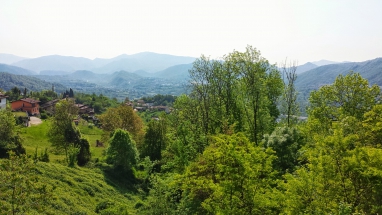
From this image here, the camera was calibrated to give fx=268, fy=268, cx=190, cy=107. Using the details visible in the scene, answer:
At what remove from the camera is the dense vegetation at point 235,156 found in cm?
1336

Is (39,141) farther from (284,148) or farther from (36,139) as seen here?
(284,148)

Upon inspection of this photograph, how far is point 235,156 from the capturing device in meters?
Result: 14.8

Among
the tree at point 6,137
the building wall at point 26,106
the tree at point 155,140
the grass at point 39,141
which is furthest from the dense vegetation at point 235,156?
the building wall at point 26,106

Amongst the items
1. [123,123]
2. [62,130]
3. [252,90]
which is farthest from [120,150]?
[252,90]

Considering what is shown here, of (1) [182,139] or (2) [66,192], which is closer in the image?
(2) [66,192]

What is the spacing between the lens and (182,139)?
32.9 m

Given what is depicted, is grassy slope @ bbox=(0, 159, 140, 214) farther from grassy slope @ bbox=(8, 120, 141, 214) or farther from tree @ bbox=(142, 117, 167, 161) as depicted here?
tree @ bbox=(142, 117, 167, 161)

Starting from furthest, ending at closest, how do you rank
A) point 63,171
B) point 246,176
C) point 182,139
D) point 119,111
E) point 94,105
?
point 94,105 < point 119,111 < point 182,139 < point 63,171 < point 246,176

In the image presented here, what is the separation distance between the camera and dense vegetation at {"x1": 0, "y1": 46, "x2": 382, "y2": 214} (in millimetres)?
13359

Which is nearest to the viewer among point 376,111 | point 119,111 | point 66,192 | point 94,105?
point 376,111

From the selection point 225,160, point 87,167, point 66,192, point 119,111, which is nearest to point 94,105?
point 119,111

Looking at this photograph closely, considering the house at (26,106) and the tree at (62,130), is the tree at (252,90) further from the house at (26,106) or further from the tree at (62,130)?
the house at (26,106)

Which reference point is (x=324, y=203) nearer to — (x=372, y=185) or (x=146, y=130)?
(x=372, y=185)

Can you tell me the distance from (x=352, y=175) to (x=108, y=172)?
29.5 metres
